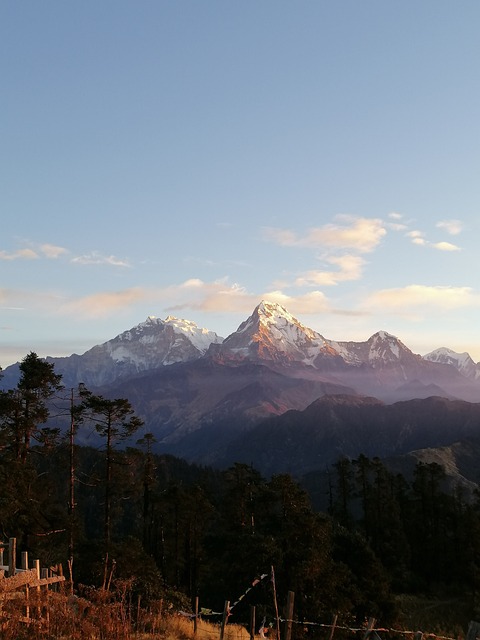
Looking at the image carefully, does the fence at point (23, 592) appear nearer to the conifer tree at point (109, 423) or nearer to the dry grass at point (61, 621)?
the dry grass at point (61, 621)

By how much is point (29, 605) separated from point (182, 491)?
42.8 m

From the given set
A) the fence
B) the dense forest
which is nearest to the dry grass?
the fence

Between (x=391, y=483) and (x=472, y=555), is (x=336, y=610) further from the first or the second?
(x=391, y=483)

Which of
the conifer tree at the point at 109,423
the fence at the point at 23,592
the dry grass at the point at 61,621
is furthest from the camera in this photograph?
the conifer tree at the point at 109,423

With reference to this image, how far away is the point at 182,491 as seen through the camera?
56.9m

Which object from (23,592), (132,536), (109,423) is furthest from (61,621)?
(132,536)

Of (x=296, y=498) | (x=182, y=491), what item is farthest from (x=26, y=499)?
(x=182, y=491)

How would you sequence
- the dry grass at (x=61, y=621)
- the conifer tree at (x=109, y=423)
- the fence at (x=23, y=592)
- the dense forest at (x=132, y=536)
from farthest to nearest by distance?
1. the conifer tree at (x=109, y=423)
2. the dense forest at (x=132, y=536)
3. the fence at (x=23, y=592)
4. the dry grass at (x=61, y=621)

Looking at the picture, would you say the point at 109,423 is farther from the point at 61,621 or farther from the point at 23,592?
the point at 61,621

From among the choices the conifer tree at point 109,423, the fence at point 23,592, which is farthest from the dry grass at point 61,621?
the conifer tree at point 109,423

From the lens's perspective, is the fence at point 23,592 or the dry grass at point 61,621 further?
the fence at point 23,592

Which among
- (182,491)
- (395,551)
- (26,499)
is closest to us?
(26,499)

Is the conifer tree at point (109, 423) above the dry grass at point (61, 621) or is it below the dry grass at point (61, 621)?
above

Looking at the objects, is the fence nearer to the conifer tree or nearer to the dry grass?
the dry grass
